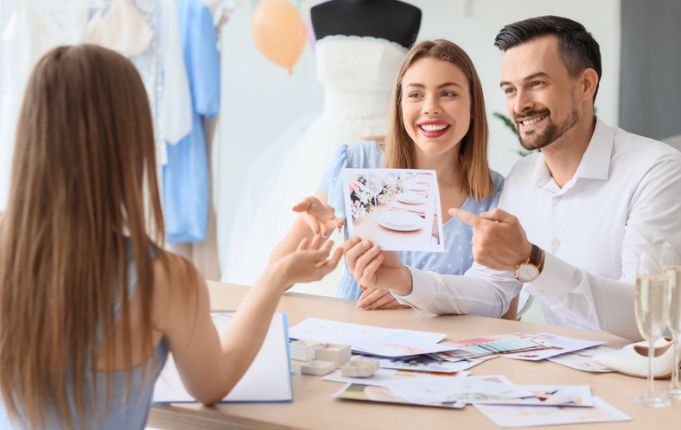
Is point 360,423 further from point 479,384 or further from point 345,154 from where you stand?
point 345,154

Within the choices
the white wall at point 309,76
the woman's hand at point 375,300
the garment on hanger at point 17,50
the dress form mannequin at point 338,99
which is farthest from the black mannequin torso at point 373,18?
the woman's hand at point 375,300

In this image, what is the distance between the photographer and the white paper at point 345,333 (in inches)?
66.9

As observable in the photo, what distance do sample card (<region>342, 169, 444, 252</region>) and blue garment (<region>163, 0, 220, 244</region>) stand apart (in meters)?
2.51

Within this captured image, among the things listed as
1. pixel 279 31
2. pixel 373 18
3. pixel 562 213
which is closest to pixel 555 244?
pixel 562 213

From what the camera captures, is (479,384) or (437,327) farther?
(437,327)

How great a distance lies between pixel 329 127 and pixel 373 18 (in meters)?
0.49

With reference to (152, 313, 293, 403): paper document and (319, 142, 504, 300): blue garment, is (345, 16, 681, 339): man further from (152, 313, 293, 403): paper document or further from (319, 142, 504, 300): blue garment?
(152, 313, 293, 403): paper document

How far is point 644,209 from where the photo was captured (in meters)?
2.04

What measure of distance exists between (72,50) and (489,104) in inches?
132

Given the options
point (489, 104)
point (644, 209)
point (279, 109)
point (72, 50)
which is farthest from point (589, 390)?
point (279, 109)

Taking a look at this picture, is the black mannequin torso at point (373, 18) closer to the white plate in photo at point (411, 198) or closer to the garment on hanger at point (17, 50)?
the garment on hanger at point (17, 50)

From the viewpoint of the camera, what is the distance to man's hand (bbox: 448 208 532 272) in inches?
68.4

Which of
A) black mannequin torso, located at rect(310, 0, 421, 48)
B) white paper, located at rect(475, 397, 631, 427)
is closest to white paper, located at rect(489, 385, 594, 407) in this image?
white paper, located at rect(475, 397, 631, 427)

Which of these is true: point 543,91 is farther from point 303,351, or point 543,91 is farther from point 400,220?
point 303,351
